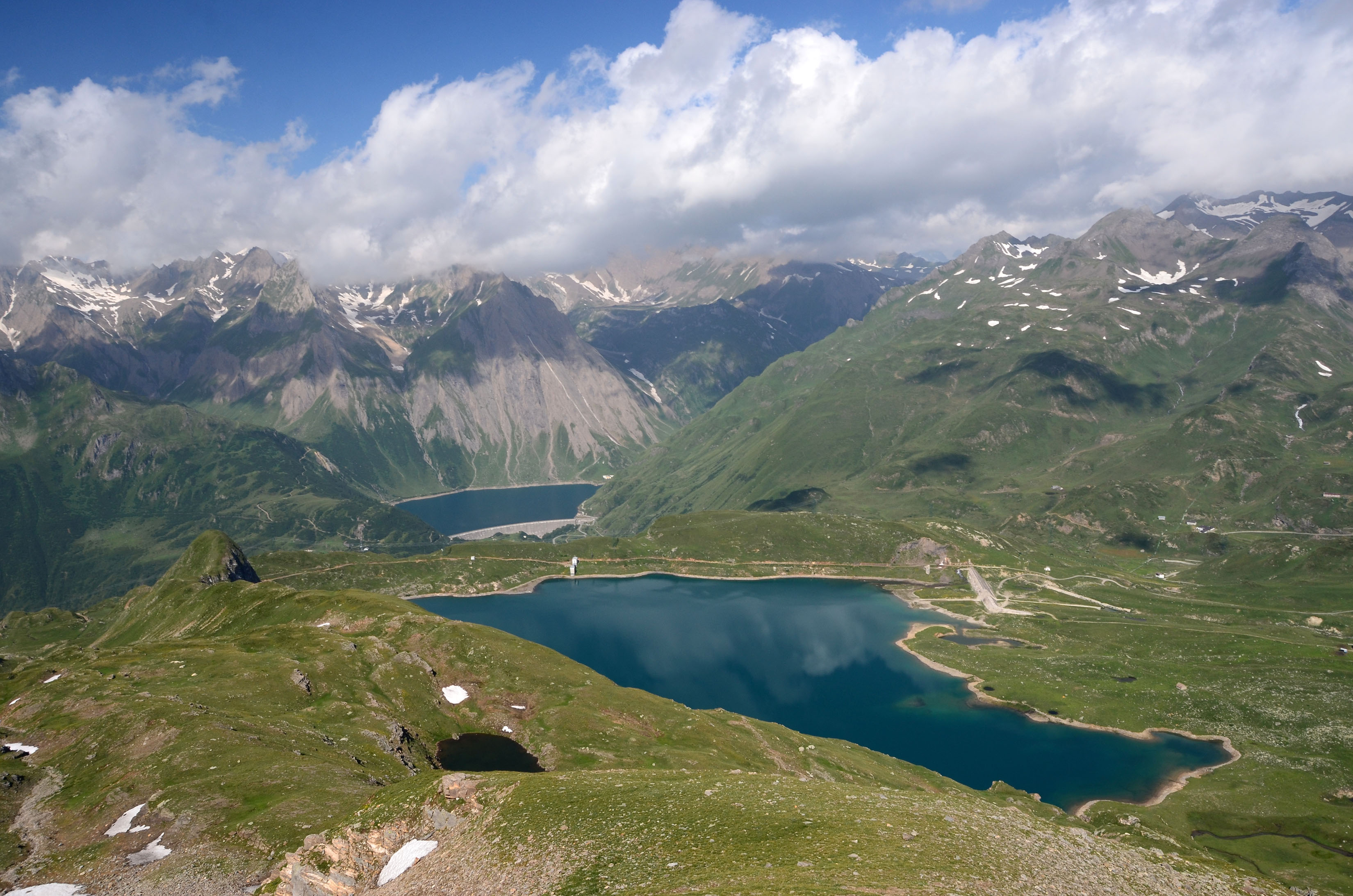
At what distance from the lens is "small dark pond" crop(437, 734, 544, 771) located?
7450cm

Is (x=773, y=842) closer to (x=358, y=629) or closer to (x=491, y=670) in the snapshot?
(x=491, y=670)

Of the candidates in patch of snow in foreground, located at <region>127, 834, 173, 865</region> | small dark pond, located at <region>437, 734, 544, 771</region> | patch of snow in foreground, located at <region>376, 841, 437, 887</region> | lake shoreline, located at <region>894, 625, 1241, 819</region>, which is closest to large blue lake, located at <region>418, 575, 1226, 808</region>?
lake shoreline, located at <region>894, 625, 1241, 819</region>

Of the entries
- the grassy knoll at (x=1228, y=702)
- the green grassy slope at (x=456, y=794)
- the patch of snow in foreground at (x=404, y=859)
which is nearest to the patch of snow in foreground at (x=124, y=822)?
the green grassy slope at (x=456, y=794)

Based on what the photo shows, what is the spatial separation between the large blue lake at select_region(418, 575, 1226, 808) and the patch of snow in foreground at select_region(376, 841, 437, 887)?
95852 mm

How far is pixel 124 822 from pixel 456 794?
24.4 m

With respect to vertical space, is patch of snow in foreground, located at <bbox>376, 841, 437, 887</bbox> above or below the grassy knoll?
above

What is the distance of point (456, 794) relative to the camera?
1837 inches

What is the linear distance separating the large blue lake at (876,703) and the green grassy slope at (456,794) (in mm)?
21598

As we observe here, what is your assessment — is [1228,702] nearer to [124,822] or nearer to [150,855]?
[150,855]

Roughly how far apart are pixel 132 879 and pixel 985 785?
10929 cm

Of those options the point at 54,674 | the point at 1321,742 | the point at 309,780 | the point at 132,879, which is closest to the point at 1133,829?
the point at 1321,742

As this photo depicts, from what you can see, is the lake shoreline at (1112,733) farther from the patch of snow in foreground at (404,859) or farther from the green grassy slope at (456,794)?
the patch of snow in foreground at (404,859)

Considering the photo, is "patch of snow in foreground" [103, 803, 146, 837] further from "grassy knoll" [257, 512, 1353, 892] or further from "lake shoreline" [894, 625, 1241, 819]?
"lake shoreline" [894, 625, 1241, 819]

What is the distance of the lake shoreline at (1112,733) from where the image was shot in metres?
101
